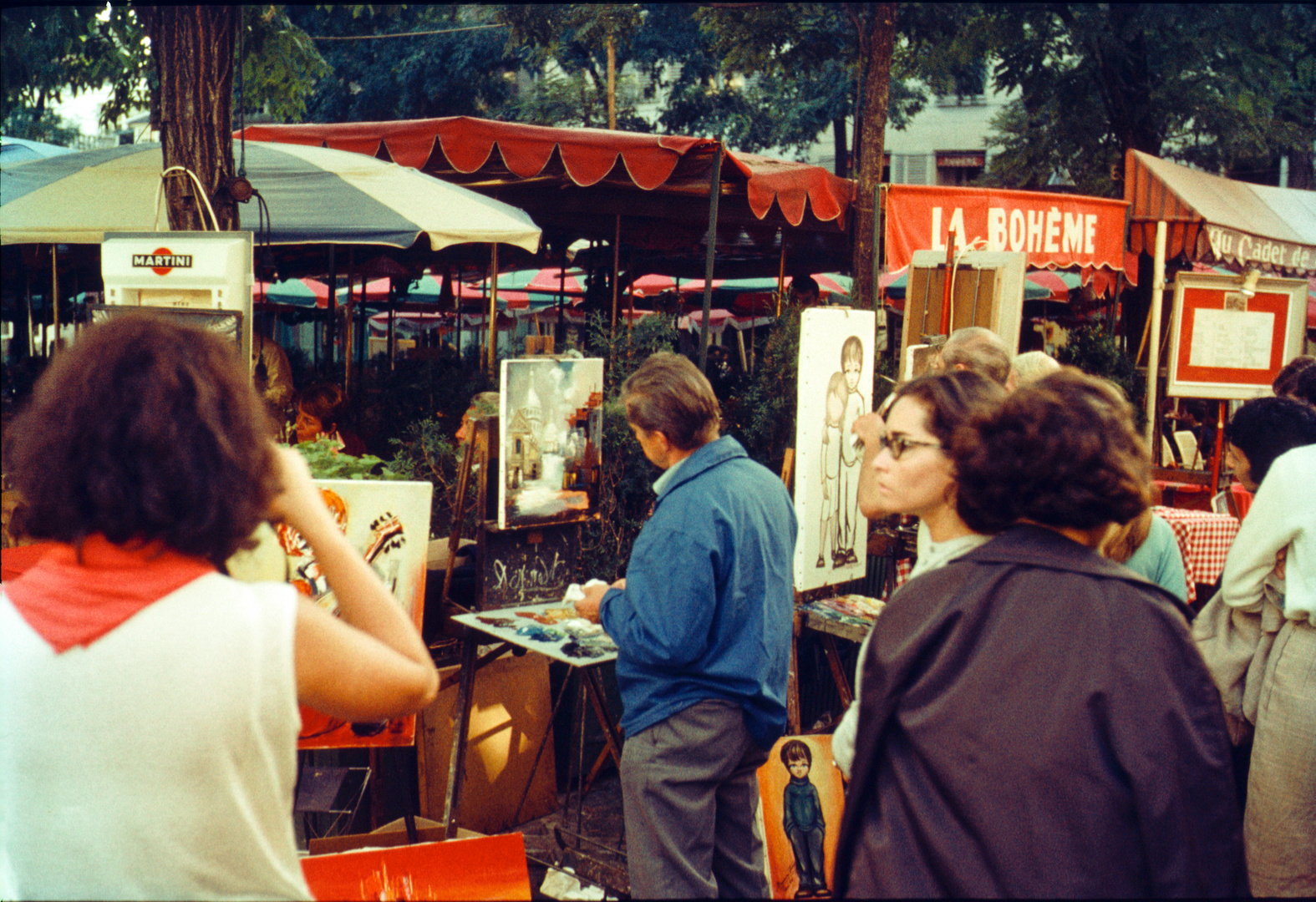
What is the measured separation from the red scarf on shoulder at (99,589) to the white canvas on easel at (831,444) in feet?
9.48

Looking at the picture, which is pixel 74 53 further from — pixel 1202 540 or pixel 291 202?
pixel 1202 540

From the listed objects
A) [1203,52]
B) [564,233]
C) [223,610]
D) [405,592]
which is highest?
[1203,52]

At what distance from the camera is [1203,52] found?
477 centimetres

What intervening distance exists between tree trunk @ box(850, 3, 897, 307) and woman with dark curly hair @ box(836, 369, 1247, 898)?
4689 mm

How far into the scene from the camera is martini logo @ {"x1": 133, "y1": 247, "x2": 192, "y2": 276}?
329cm

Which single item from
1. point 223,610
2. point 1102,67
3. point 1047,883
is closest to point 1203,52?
point 1102,67

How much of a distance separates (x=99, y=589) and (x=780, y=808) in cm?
271

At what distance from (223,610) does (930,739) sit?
883mm

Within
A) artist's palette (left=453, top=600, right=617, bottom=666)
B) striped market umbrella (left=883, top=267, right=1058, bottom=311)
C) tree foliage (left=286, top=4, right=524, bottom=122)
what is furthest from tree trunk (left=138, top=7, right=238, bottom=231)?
tree foliage (left=286, top=4, right=524, bottom=122)

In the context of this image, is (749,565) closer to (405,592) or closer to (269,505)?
(405,592)

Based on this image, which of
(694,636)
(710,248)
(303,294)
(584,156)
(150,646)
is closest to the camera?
(150,646)

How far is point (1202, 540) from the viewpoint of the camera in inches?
188

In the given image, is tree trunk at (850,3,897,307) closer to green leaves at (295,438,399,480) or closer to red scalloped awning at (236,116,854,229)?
red scalloped awning at (236,116,854,229)

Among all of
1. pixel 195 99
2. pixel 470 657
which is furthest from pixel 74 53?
pixel 470 657
